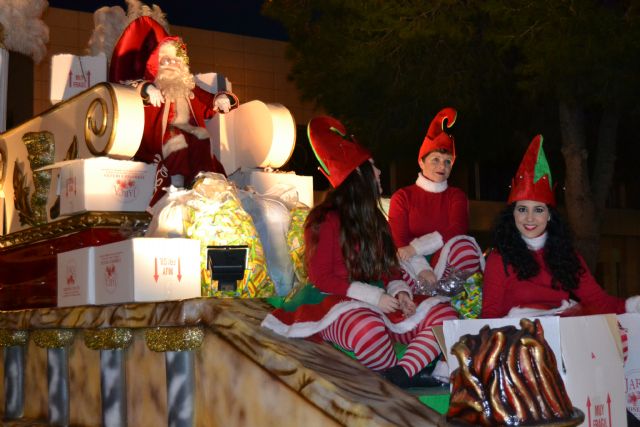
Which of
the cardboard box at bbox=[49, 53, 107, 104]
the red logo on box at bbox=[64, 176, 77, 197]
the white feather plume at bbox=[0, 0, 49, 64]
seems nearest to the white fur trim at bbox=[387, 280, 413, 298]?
the red logo on box at bbox=[64, 176, 77, 197]

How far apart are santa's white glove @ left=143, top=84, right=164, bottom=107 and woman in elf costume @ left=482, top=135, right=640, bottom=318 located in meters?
2.92

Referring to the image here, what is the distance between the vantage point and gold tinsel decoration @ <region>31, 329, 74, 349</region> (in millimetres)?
5398

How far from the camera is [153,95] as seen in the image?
6.37m

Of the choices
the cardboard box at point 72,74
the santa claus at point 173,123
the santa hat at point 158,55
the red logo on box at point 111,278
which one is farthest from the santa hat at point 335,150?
the cardboard box at point 72,74

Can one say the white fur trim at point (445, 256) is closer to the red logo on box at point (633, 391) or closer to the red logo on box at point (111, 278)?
the red logo on box at point (633, 391)

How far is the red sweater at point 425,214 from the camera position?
5.33 metres

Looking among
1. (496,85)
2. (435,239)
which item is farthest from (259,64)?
(435,239)

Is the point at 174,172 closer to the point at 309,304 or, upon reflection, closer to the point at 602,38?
the point at 309,304

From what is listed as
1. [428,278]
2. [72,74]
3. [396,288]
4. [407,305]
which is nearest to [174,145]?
[72,74]

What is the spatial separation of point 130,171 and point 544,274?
8.95 ft

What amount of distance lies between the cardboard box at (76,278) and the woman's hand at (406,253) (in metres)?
1.74

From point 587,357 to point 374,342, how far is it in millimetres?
1210

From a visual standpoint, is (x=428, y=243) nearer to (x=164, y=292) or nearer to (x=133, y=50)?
(x=164, y=292)

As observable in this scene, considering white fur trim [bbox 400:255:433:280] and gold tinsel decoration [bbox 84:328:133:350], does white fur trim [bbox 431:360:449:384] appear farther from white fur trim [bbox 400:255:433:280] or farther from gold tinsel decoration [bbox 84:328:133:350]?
gold tinsel decoration [bbox 84:328:133:350]
